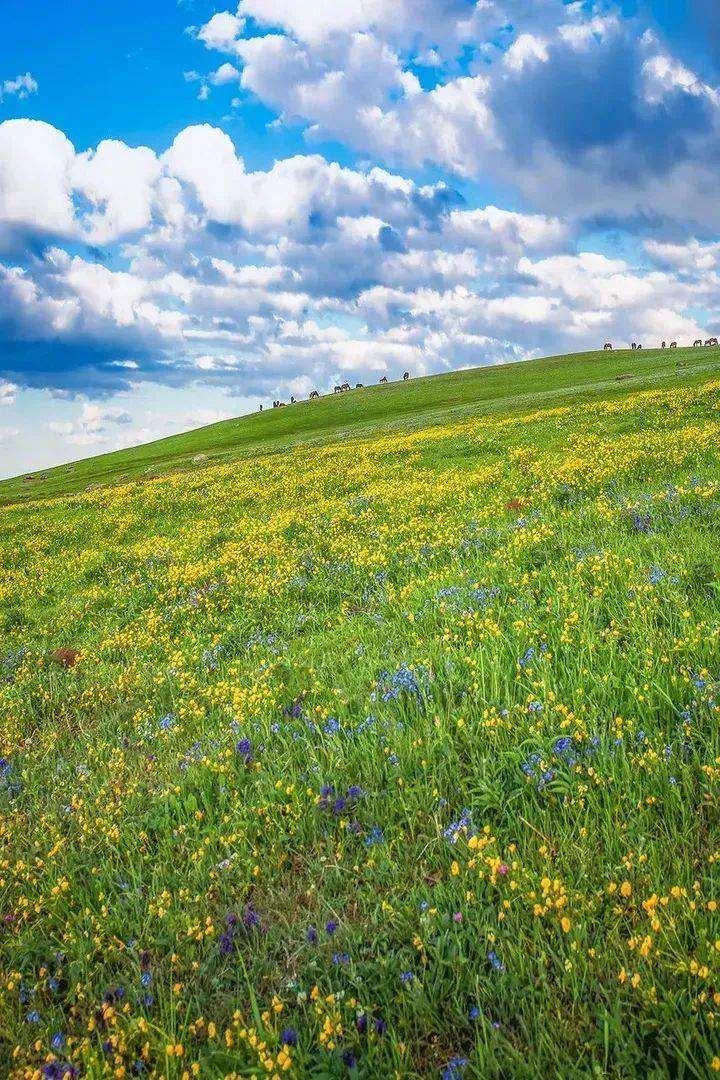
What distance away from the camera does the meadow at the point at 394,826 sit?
3.26m

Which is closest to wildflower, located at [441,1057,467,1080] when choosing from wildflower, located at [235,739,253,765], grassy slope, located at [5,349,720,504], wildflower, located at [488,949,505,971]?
wildflower, located at [488,949,505,971]

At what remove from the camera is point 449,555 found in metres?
11.1

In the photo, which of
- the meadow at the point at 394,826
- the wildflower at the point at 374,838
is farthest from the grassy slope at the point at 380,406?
the wildflower at the point at 374,838

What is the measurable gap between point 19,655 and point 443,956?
403 inches

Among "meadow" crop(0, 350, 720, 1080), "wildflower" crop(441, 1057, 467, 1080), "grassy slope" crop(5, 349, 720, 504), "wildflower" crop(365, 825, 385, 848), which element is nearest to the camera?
"wildflower" crop(441, 1057, 467, 1080)

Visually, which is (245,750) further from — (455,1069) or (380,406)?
(380,406)

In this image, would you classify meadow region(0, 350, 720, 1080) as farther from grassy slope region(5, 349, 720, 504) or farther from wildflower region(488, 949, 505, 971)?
grassy slope region(5, 349, 720, 504)

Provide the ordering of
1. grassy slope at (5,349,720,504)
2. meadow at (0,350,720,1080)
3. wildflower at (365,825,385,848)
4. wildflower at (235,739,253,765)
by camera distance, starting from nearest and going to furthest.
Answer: meadow at (0,350,720,1080)
wildflower at (365,825,385,848)
wildflower at (235,739,253,765)
grassy slope at (5,349,720,504)

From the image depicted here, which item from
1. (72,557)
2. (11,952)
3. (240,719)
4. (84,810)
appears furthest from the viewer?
(72,557)

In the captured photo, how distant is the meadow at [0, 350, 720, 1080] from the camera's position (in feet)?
10.7

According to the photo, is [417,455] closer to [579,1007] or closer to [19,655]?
[19,655]

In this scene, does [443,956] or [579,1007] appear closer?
[579,1007]

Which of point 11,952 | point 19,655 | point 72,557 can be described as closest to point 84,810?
point 11,952

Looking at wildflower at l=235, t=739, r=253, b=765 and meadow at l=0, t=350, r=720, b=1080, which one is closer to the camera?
meadow at l=0, t=350, r=720, b=1080
